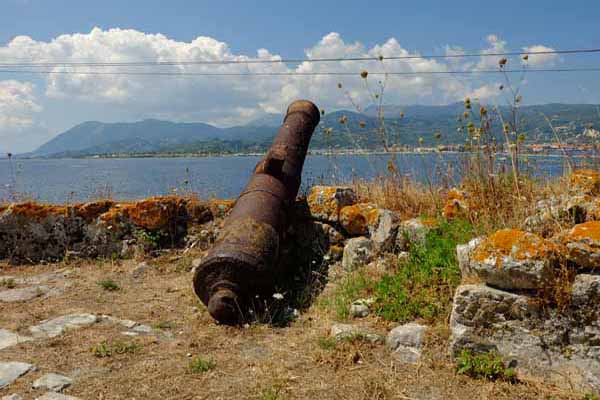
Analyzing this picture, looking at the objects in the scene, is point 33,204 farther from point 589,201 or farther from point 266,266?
point 589,201

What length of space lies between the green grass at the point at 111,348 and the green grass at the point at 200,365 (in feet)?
2.25

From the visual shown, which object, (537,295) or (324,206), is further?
(324,206)

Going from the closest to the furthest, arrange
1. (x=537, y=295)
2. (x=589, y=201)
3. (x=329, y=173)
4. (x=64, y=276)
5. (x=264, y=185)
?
(x=537, y=295) → (x=589, y=201) → (x=264, y=185) → (x=64, y=276) → (x=329, y=173)

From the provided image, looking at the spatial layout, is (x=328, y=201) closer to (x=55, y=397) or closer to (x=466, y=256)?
(x=466, y=256)

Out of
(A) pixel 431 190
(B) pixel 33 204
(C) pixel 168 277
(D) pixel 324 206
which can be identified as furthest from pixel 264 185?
(B) pixel 33 204

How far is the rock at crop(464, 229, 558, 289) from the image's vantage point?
3.64 m

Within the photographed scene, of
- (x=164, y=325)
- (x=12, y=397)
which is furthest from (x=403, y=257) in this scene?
(x=12, y=397)

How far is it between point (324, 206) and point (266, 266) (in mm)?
2128

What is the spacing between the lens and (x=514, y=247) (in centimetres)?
376

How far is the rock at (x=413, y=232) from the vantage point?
5.79 meters

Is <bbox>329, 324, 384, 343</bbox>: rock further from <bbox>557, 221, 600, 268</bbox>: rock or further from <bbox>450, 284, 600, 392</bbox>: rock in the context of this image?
<bbox>557, 221, 600, 268</bbox>: rock

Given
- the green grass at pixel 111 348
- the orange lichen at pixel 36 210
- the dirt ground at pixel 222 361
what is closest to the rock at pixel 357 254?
the dirt ground at pixel 222 361

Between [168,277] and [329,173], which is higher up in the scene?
[329,173]

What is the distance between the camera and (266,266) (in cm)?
523
